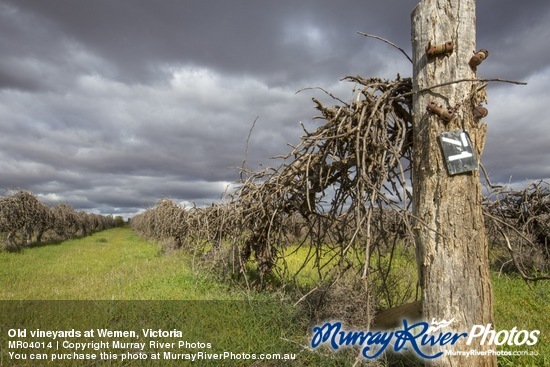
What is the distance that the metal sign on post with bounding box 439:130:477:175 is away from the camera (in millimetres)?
2797

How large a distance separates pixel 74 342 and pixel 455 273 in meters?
4.67

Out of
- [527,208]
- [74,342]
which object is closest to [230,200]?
[74,342]

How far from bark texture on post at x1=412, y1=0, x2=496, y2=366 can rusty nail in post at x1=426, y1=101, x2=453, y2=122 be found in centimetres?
4

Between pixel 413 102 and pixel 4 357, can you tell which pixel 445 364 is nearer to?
pixel 413 102

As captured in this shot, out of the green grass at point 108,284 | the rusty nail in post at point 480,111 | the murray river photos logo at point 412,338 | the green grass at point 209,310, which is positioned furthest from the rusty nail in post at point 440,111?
the green grass at point 108,284

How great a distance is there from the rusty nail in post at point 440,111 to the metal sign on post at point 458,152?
13cm

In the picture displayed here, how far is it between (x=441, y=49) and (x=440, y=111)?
1.80 feet

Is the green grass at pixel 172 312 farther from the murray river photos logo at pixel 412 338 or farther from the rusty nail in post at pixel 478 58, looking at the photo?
the rusty nail in post at pixel 478 58

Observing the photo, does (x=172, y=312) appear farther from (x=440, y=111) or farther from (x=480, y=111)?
(x=480, y=111)

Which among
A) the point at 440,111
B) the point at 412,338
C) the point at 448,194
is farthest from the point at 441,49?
the point at 412,338

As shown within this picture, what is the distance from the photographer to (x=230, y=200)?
6.21 meters

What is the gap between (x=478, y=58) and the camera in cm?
Answer: 292

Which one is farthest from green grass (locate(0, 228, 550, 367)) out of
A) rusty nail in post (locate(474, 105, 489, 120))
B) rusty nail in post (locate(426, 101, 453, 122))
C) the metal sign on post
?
rusty nail in post (locate(474, 105, 489, 120))

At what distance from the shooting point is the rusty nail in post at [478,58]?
2.93 metres
